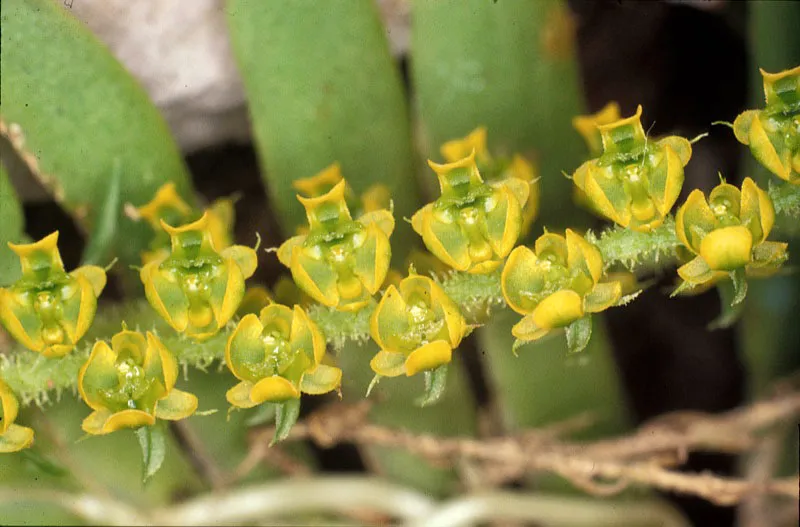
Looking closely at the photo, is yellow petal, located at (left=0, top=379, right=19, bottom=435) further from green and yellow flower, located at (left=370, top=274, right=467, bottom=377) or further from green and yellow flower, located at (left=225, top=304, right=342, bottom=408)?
green and yellow flower, located at (left=370, top=274, right=467, bottom=377)

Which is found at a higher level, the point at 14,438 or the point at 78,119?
the point at 78,119

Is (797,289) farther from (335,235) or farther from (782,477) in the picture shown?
(335,235)

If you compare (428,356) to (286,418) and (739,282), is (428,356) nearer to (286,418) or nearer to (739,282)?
(286,418)

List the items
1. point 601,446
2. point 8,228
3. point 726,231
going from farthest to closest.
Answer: point 601,446 → point 8,228 → point 726,231

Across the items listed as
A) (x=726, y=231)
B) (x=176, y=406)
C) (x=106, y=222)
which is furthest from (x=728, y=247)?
(x=106, y=222)

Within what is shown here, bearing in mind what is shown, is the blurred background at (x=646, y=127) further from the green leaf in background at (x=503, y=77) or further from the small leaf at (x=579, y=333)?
the small leaf at (x=579, y=333)

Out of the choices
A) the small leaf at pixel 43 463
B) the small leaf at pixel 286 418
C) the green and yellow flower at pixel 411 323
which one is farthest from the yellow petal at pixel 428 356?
the small leaf at pixel 43 463

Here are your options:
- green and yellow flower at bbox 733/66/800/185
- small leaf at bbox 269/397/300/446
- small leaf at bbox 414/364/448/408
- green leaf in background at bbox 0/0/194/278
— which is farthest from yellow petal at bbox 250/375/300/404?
green and yellow flower at bbox 733/66/800/185
